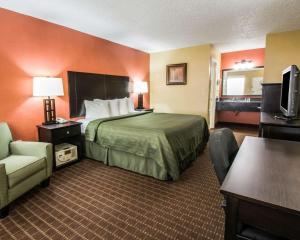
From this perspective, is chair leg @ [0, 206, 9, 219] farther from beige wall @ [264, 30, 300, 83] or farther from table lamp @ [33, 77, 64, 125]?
beige wall @ [264, 30, 300, 83]

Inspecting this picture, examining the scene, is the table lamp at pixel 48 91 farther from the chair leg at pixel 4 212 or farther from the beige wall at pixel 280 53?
the beige wall at pixel 280 53

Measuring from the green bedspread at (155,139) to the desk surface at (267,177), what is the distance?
1185mm

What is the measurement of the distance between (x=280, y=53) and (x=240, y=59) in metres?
2.11

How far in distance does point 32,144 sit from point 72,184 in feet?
2.52

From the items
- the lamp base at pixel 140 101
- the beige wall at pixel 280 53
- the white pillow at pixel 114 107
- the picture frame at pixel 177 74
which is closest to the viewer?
the beige wall at pixel 280 53

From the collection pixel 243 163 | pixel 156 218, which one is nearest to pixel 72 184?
pixel 156 218

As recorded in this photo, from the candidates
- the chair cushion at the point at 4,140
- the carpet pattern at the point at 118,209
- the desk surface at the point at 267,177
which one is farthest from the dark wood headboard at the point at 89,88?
the desk surface at the point at 267,177

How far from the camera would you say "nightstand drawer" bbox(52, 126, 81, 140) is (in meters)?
2.94

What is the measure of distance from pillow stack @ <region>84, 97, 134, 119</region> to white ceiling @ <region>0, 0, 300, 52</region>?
1.47 metres

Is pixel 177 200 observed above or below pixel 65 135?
below

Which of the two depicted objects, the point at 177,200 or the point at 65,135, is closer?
the point at 177,200

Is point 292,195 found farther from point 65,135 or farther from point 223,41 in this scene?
point 223,41

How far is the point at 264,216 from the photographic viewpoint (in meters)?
0.82

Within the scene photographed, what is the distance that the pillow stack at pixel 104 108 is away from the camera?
149 inches
